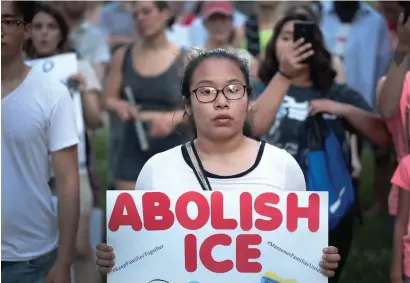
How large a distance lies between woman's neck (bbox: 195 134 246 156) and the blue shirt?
3757 millimetres

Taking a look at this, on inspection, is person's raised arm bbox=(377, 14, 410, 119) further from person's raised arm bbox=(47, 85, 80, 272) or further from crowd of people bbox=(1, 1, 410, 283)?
person's raised arm bbox=(47, 85, 80, 272)

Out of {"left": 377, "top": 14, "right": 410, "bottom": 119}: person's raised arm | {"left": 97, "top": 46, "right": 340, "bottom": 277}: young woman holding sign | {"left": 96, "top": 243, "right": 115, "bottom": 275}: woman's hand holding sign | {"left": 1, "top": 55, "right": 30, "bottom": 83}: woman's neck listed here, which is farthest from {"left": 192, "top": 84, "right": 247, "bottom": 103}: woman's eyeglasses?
{"left": 377, "top": 14, "right": 410, "bottom": 119}: person's raised arm

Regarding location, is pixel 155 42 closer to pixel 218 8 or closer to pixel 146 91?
pixel 146 91

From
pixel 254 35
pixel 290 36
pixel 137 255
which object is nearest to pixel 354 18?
pixel 254 35

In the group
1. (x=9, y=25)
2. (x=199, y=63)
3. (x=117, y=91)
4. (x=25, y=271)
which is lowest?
(x=25, y=271)

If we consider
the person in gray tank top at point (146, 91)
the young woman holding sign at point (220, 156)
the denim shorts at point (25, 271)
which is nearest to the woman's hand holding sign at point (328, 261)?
the young woman holding sign at point (220, 156)

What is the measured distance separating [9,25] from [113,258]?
1.06 meters

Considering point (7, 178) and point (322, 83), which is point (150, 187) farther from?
point (322, 83)

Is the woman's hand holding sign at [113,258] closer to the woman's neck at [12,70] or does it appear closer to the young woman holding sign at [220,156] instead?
the young woman holding sign at [220,156]

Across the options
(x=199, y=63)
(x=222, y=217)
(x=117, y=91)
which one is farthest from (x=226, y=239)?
(x=117, y=91)

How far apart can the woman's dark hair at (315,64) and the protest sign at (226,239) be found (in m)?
1.27

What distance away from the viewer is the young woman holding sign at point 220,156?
2689 millimetres

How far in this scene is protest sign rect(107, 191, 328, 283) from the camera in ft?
8.65

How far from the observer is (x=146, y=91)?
Result: 4879mm
